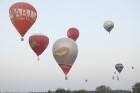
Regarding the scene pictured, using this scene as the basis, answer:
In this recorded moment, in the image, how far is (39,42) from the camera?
126 feet

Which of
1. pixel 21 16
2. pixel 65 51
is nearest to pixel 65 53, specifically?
pixel 65 51

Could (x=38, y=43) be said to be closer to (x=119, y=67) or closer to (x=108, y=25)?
(x=108, y=25)

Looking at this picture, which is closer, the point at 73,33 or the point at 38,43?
the point at 38,43

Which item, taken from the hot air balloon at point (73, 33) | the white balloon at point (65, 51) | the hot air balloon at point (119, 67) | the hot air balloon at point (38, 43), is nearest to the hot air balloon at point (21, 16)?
the hot air balloon at point (38, 43)

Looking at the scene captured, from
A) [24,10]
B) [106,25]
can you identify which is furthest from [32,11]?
[106,25]

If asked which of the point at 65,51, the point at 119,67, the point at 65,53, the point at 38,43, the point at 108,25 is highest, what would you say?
the point at 108,25

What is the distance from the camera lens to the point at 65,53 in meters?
35.0

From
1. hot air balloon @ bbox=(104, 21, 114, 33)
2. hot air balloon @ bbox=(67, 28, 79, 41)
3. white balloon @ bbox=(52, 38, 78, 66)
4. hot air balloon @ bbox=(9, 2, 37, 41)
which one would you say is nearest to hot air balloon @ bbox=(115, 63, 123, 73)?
hot air balloon @ bbox=(104, 21, 114, 33)

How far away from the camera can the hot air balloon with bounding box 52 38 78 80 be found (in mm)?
34906

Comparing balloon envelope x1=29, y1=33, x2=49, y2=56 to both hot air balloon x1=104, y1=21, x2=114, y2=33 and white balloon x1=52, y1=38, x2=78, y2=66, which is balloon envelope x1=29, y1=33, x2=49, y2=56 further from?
hot air balloon x1=104, y1=21, x2=114, y2=33

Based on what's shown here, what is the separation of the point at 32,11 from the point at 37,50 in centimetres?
514

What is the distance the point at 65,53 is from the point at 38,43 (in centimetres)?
515

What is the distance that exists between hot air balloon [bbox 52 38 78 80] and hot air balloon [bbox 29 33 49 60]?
343 cm

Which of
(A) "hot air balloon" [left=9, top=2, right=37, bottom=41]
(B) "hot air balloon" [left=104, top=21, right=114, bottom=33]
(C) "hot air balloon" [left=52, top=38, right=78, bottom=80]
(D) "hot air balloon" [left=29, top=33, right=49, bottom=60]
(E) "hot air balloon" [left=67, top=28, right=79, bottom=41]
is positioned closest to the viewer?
(C) "hot air balloon" [left=52, top=38, right=78, bottom=80]
